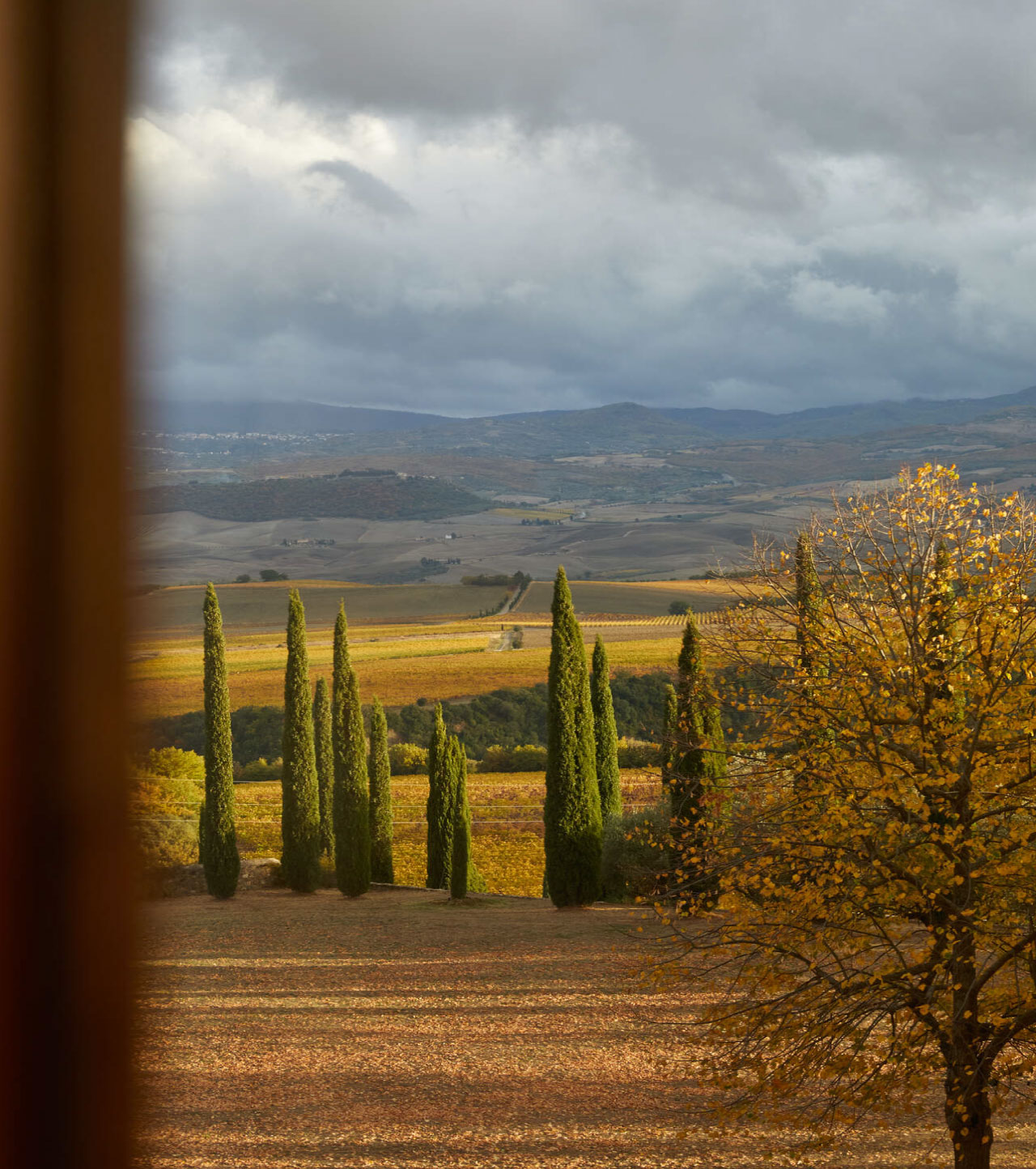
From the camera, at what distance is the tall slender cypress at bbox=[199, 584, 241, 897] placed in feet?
90.0

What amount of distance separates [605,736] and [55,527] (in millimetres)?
25573

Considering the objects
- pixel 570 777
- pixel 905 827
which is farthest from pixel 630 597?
pixel 905 827

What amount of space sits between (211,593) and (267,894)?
345 inches

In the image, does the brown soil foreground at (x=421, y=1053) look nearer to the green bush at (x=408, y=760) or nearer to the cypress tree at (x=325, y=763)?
the cypress tree at (x=325, y=763)

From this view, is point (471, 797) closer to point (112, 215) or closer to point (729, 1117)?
point (729, 1117)

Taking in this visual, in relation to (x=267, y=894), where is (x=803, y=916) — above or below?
above

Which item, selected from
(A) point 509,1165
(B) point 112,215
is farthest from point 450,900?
(B) point 112,215

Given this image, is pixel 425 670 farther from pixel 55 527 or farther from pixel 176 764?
pixel 55 527

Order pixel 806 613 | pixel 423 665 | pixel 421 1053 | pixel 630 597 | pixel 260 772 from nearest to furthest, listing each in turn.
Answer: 1. pixel 806 613
2. pixel 421 1053
3. pixel 260 772
4. pixel 423 665
5. pixel 630 597

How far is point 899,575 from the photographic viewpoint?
10383 millimetres

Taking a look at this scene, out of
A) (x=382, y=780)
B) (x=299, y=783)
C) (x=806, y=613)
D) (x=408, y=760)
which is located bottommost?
(x=408, y=760)

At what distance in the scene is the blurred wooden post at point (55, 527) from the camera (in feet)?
15.1

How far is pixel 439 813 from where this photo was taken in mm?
29156

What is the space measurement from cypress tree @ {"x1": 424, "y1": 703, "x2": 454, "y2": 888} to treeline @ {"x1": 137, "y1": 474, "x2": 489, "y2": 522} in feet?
353
